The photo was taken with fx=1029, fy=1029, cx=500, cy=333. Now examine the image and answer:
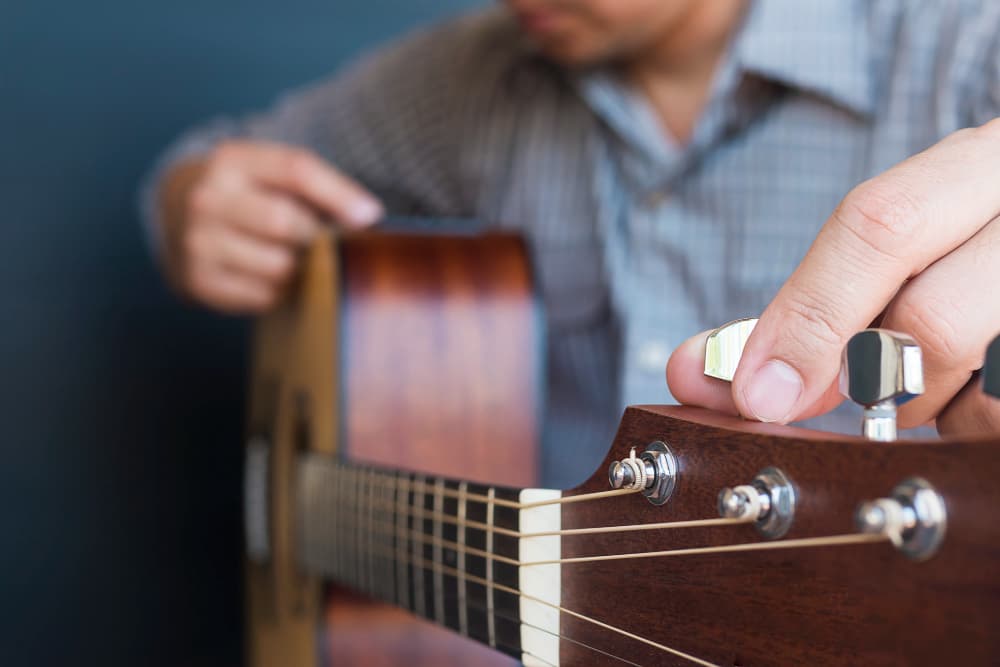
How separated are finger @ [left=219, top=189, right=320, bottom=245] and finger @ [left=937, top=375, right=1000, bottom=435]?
0.68 meters

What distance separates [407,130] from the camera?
106 centimetres

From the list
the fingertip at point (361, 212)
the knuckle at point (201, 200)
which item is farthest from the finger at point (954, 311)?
the knuckle at point (201, 200)

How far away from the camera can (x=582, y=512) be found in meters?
0.37

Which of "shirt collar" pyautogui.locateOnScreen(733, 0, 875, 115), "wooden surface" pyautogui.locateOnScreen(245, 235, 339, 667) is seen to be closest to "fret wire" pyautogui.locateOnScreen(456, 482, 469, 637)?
"wooden surface" pyautogui.locateOnScreen(245, 235, 339, 667)

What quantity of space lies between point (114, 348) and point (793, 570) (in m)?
1.18

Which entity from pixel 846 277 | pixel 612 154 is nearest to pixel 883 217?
pixel 846 277

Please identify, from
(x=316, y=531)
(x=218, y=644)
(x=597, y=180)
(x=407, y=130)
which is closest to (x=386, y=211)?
(x=407, y=130)

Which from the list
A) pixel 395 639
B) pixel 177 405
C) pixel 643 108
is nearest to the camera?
pixel 395 639

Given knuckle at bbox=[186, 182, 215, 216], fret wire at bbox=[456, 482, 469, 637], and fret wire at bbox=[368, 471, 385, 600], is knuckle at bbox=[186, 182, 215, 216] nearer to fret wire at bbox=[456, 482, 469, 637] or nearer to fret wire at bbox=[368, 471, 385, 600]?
fret wire at bbox=[368, 471, 385, 600]

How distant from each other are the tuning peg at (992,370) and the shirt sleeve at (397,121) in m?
0.79

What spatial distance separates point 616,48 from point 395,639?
492 mm

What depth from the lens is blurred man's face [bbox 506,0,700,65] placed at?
80cm

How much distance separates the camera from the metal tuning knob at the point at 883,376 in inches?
10.6

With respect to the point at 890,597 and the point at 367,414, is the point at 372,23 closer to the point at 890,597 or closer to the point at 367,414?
the point at 367,414
